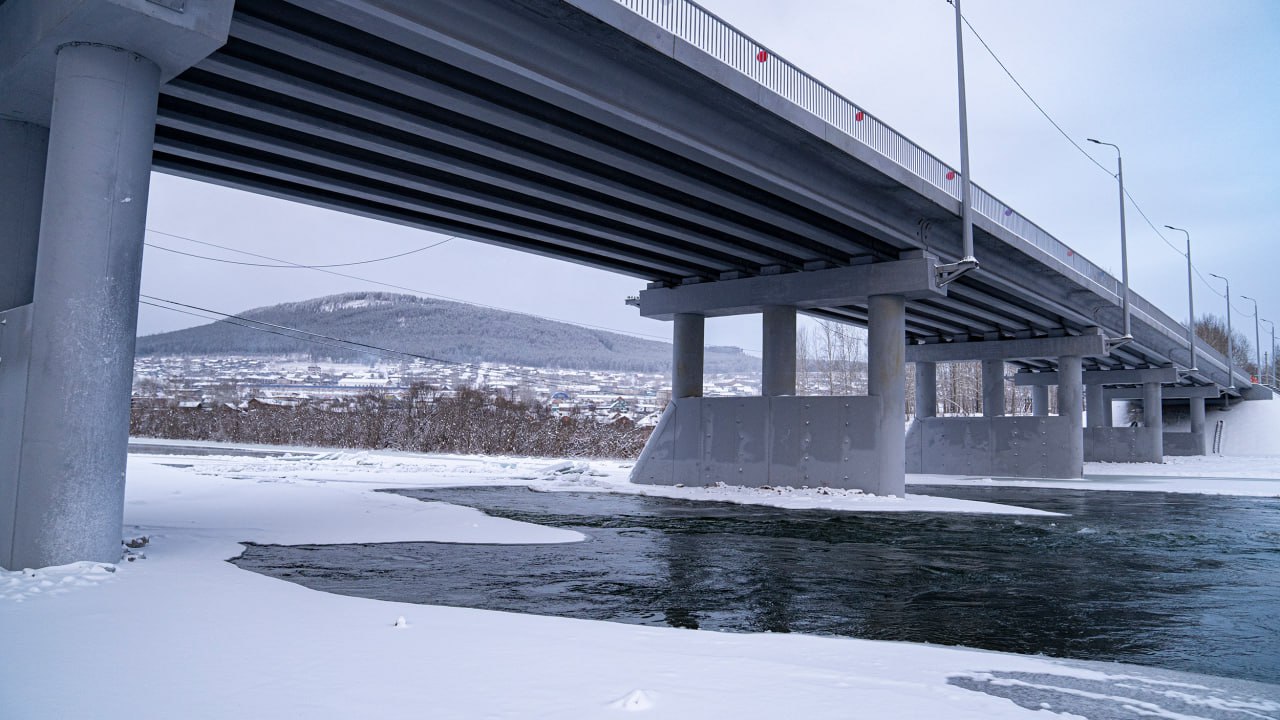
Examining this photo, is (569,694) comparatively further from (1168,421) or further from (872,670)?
(1168,421)

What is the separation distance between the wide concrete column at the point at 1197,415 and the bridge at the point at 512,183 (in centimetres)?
4424

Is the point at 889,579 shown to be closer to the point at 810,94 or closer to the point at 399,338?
the point at 810,94

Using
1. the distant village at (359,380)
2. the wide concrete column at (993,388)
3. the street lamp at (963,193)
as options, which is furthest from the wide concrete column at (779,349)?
the distant village at (359,380)

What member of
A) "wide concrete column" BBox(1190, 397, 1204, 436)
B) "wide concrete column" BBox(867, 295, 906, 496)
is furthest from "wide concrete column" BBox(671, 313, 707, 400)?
"wide concrete column" BBox(1190, 397, 1204, 436)

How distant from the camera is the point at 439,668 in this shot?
17.5ft

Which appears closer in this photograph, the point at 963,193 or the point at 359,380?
the point at 963,193

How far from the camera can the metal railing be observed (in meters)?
15.2

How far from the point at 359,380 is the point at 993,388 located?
11160 centimetres

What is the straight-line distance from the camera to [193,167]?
17969mm

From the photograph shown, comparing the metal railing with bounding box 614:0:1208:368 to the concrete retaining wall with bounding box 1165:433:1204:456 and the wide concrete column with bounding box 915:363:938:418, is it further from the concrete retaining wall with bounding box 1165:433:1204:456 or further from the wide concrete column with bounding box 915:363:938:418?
the concrete retaining wall with bounding box 1165:433:1204:456

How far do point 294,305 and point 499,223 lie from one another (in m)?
182

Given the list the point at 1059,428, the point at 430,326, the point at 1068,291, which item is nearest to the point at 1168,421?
the point at 1059,428

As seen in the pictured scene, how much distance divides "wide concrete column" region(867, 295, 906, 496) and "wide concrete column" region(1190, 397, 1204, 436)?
61511mm

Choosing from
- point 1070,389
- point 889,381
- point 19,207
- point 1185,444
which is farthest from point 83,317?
point 1185,444
